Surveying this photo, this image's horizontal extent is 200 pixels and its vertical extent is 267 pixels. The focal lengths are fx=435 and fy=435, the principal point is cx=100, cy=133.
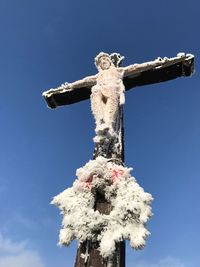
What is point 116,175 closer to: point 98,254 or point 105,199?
point 105,199

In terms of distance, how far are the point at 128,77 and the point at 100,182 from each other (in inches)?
90.4

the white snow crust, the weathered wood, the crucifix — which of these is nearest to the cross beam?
the crucifix

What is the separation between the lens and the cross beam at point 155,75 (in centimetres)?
613

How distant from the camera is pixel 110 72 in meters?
5.90

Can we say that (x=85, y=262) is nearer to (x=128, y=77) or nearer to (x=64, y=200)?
(x=64, y=200)

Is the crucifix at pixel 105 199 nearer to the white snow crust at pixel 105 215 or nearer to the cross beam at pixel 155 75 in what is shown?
the white snow crust at pixel 105 215

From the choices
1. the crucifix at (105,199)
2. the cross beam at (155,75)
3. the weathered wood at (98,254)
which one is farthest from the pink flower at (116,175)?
the cross beam at (155,75)

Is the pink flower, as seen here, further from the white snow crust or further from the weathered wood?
the weathered wood

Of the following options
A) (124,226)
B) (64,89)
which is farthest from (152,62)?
(124,226)

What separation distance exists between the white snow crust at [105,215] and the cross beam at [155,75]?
208cm

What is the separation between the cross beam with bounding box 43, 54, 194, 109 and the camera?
6133 millimetres

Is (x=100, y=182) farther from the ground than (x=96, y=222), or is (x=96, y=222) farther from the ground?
(x=100, y=182)

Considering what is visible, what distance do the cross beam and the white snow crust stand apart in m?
2.08

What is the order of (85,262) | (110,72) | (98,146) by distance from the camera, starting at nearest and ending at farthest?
(85,262) < (98,146) < (110,72)
